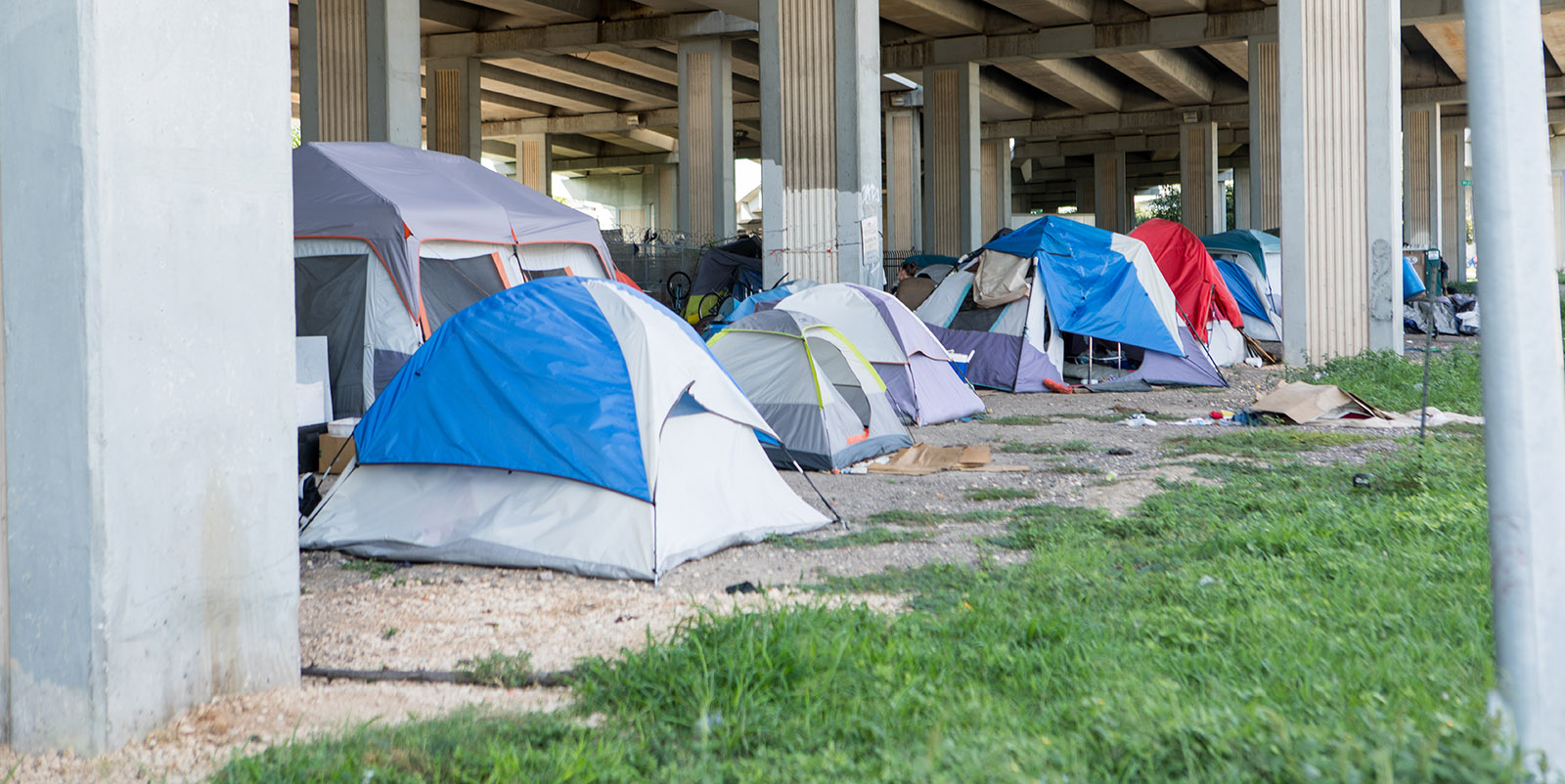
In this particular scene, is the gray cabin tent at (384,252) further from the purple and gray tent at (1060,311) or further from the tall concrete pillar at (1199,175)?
the tall concrete pillar at (1199,175)

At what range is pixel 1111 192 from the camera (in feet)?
145

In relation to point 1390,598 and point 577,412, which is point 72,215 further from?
point 1390,598

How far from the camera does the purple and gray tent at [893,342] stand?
418 inches

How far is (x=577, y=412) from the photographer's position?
577 cm

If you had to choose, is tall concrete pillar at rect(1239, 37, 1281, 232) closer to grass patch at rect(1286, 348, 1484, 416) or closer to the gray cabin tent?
grass patch at rect(1286, 348, 1484, 416)

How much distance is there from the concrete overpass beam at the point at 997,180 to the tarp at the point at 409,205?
96.2 ft

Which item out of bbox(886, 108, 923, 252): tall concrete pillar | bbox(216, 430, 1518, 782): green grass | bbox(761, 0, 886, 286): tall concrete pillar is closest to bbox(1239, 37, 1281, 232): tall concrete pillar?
bbox(886, 108, 923, 252): tall concrete pillar

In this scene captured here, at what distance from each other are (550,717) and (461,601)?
5.62ft

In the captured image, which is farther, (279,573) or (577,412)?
(577,412)

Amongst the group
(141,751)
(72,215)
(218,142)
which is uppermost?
(218,142)

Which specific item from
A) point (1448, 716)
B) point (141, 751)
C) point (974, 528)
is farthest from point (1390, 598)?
point (141, 751)

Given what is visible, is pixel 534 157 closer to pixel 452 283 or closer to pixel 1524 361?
pixel 452 283

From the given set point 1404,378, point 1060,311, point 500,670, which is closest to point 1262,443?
point 1404,378

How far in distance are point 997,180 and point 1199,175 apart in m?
6.61
